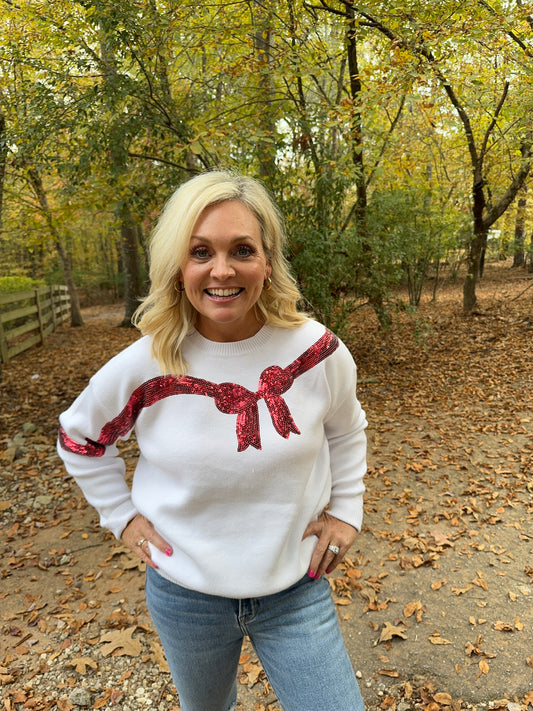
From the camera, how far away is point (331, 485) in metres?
1.69

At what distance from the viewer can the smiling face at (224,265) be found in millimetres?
1442

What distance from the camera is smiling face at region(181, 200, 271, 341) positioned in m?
1.44

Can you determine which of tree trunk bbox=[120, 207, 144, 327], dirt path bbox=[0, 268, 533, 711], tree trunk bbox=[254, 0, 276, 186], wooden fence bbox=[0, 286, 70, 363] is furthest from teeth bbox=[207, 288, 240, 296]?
tree trunk bbox=[120, 207, 144, 327]

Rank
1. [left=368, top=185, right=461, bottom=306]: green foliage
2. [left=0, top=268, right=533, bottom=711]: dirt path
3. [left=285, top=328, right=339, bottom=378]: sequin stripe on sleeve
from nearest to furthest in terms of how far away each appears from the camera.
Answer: [left=285, top=328, right=339, bottom=378]: sequin stripe on sleeve
[left=0, top=268, right=533, bottom=711]: dirt path
[left=368, top=185, right=461, bottom=306]: green foliage

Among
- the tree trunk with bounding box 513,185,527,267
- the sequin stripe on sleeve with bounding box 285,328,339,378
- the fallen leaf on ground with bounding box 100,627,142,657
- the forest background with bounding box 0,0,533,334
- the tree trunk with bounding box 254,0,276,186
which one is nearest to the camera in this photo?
the sequin stripe on sleeve with bounding box 285,328,339,378

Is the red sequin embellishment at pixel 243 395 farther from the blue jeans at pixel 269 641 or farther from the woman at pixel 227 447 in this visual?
the blue jeans at pixel 269 641

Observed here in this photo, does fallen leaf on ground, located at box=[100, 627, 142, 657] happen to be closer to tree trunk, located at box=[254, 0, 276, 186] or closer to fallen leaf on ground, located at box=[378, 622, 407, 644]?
fallen leaf on ground, located at box=[378, 622, 407, 644]

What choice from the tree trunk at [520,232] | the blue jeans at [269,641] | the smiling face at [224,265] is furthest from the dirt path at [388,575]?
the tree trunk at [520,232]

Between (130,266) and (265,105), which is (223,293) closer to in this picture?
(265,105)

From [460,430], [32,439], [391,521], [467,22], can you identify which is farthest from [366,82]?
[32,439]

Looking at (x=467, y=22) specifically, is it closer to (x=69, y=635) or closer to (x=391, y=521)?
(x=391, y=521)

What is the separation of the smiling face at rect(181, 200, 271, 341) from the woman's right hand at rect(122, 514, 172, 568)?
699 millimetres

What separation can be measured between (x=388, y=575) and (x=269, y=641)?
2.24 meters

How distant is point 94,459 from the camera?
162 cm
